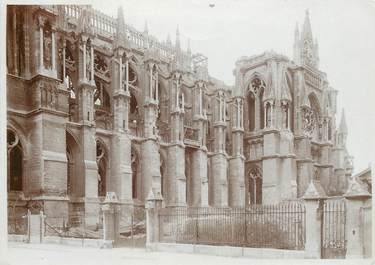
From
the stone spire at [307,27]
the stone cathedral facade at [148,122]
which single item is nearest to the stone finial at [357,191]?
→ the stone cathedral facade at [148,122]

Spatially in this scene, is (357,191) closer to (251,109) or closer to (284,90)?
(284,90)

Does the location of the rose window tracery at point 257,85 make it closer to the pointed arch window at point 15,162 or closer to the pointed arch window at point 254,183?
the pointed arch window at point 254,183

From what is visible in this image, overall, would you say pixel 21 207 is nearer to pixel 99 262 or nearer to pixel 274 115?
pixel 99 262

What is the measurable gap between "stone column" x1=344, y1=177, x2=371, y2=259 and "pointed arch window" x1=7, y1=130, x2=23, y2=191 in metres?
9.31

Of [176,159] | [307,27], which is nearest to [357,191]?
[307,27]

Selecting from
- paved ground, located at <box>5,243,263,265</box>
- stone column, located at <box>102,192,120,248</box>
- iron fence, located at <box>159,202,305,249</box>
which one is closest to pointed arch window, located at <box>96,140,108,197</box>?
stone column, located at <box>102,192,120,248</box>

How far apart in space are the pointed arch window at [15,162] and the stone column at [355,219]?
9.31m

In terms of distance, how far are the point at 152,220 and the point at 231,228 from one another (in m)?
2.14

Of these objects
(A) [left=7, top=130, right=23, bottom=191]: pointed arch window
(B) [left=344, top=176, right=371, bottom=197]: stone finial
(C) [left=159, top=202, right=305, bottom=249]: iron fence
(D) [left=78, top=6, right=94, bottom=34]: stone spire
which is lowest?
(C) [left=159, top=202, right=305, bottom=249]: iron fence

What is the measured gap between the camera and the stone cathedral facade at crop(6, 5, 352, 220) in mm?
14664

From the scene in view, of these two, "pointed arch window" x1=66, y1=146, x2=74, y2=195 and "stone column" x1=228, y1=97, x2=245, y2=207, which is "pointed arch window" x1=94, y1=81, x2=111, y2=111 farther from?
"stone column" x1=228, y1=97, x2=245, y2=207

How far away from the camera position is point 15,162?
14266 mm

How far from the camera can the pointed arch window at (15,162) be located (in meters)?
14.1

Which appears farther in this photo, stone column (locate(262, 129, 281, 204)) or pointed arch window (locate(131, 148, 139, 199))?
stone column (locate(262, 129, 281, 204))
